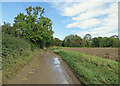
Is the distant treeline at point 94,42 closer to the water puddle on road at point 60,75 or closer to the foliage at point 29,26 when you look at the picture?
the foliage at point 29,26

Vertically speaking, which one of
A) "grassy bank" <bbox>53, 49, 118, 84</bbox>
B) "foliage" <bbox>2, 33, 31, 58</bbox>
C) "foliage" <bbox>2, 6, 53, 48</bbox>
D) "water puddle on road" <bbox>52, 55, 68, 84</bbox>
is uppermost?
"foliage" <bbox>2, 6, 53, 48</bbox>

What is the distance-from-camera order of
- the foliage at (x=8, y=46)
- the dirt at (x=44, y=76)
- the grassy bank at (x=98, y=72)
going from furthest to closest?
the foliage at (x=8, y=46) → the dirt at (x=44, y=76) → the grassy bank at (x=98, y=72)

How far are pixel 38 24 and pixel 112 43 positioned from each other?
50.9 m

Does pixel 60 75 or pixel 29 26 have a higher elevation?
pixel 29 26

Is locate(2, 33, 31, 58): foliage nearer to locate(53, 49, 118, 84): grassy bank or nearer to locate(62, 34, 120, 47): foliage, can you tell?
locate(53, 49, 118, 84): grassy bank


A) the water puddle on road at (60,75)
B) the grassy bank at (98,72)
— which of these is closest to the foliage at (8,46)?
the water puddle on road at (60,75)

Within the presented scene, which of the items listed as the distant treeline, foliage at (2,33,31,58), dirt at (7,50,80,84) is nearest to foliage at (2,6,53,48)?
foliage at (2,33,31,58)

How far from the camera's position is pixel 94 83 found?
10.6ft

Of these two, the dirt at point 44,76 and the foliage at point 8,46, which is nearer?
the dirt at point 44,76

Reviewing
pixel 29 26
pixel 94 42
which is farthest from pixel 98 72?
pixel 94 42

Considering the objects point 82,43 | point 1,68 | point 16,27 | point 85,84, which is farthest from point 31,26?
point 82,43

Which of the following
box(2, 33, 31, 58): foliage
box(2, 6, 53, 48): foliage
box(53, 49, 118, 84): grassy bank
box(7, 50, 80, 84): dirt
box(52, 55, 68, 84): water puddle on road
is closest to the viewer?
box(53, 49, 118, 84): grassy bank

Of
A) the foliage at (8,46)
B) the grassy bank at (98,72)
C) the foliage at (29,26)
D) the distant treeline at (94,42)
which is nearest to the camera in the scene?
the grassy bank at (98,72)

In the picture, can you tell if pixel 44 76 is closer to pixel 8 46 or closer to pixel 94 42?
pixel 8 46
